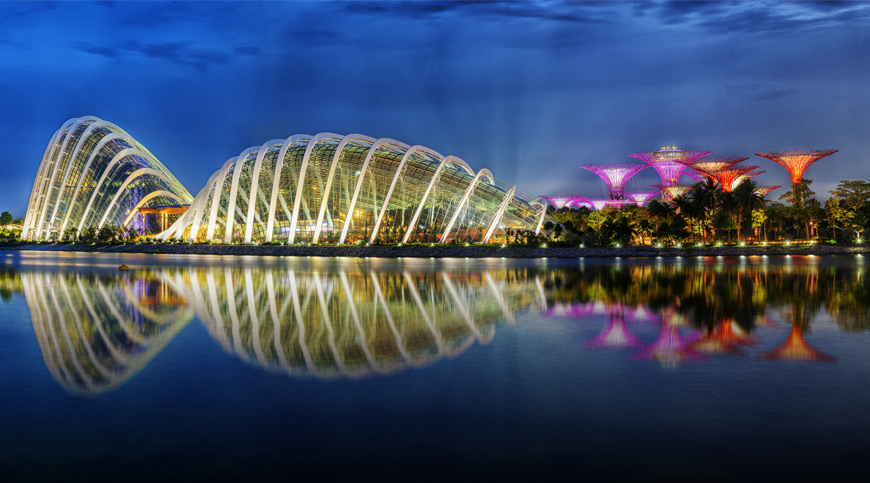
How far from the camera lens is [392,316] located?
1989 centimetres

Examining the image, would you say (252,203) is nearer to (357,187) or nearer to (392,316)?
(357,187)

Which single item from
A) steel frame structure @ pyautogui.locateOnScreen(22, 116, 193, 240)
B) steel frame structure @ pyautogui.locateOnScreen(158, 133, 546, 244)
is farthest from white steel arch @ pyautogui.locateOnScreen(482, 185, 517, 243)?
steel frame structure @ pyautogui.locateOnScreen(22, 116, 193, 240)

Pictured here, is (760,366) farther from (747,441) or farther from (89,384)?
(89,384)

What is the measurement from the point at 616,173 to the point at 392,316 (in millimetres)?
119021

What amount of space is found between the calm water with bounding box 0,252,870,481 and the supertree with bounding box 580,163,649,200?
368 feet

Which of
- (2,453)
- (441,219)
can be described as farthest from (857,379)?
(441,219)

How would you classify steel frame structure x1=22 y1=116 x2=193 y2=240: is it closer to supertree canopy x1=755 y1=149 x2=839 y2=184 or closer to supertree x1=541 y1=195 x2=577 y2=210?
supertree x1=541 y1=195 x2=577 y2=210

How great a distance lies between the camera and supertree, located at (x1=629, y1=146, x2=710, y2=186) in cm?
12500

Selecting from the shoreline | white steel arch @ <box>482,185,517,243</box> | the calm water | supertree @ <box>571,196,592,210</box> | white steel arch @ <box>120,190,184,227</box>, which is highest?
supertree @ <box>571,196,592,210</box>

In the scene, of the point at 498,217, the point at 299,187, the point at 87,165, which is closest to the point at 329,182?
the point at 299,187

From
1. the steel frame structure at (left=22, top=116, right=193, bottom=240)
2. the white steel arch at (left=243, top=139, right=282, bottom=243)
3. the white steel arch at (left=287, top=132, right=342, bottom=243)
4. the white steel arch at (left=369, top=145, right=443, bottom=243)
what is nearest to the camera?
the white steel arch at (left=369, top=145, right=443, bottom=243)

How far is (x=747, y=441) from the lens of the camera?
817cm

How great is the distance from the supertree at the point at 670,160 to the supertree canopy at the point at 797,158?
14.7 meters

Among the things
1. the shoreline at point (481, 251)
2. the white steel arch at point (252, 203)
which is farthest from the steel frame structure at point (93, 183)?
the white steel arch at point (252, 203)
